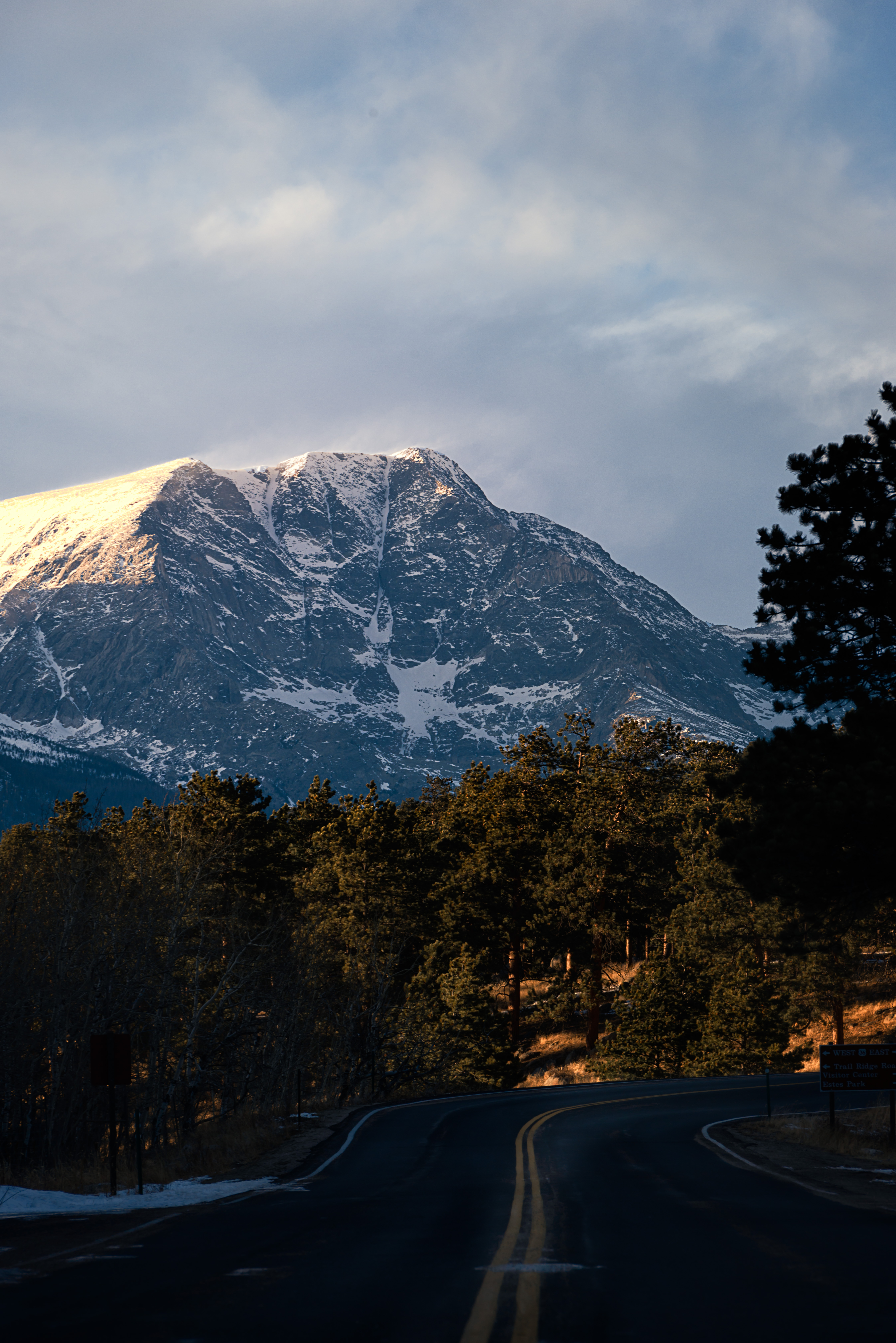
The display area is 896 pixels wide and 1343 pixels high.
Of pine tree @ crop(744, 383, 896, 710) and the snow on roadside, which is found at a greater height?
pine tree @ crop(744, 383, 896, 710)

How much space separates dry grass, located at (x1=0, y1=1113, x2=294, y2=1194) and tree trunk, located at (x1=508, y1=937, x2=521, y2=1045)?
3117 centimetres

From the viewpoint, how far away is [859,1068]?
24.5 meters

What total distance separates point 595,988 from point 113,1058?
151 ft

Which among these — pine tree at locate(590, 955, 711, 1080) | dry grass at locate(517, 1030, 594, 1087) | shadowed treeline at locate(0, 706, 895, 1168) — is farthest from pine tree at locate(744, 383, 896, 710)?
dry grass at locate(517, 1030, 594, 1087)

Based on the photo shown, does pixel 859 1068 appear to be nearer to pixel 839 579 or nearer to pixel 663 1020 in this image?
pixel 839 579

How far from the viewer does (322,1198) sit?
53.8 ft

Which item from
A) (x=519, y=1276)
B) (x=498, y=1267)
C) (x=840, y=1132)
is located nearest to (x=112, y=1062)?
(x=498, y=1267)

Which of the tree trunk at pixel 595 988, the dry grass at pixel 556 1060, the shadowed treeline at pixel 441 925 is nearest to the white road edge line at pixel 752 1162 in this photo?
the shadowed treeline at pixel 441 925

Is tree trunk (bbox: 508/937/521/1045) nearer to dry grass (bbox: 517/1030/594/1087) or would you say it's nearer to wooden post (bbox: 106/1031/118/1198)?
dry grass (bbox: 517/1030/594/1087)

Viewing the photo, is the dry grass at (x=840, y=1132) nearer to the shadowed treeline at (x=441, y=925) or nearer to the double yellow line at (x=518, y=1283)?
the shadowed treeline at (x=441, y=925)

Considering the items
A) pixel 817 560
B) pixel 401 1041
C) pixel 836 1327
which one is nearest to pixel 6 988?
pixel 401 1041

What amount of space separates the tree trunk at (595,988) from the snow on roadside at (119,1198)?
42425 mm

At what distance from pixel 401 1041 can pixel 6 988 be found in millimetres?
20483

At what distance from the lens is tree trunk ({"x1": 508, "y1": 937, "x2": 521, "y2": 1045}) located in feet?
201
